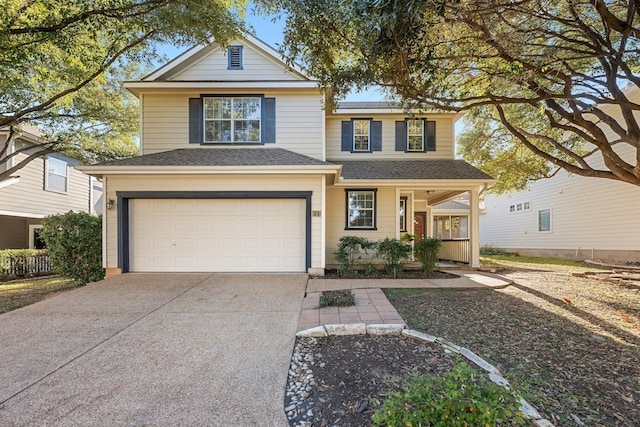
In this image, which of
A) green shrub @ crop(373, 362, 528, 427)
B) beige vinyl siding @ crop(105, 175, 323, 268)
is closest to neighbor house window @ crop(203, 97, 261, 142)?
beige vinyl siding @ crop(105, 175, 323, 268)

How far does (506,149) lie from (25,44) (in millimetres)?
15814

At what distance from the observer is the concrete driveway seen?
8.61 ft

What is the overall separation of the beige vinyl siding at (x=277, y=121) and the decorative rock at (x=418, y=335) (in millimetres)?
6448

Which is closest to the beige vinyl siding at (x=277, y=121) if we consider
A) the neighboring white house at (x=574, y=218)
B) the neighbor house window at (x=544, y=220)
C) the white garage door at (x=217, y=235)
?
the white garage door at (x=217, y=235)

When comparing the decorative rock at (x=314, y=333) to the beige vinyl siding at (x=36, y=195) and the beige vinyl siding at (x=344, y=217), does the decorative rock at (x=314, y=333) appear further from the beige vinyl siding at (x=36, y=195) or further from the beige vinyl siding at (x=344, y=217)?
the beige vinyl siding at (x=36, y=195)

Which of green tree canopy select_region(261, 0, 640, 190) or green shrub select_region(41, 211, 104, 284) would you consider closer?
green tree canopy select_region(261, 0, 640, 190)

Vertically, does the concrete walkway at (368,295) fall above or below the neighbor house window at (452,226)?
below

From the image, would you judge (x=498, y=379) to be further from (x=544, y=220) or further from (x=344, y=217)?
(x=544, y=220)

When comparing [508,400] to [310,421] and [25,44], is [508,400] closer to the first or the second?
[310,421]

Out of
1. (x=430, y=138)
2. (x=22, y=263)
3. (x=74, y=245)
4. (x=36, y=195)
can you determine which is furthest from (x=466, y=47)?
(x=36, y=195)

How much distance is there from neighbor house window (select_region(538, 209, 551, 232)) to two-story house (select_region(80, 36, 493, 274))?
28.3 feet

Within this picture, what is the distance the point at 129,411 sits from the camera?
8.61 ft

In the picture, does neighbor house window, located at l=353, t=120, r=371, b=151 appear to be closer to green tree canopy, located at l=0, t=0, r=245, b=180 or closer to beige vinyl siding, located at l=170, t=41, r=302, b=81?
beige vinyl siding, located at l=170, t=41, r=302, b=81

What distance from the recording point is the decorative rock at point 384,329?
4.17 m
